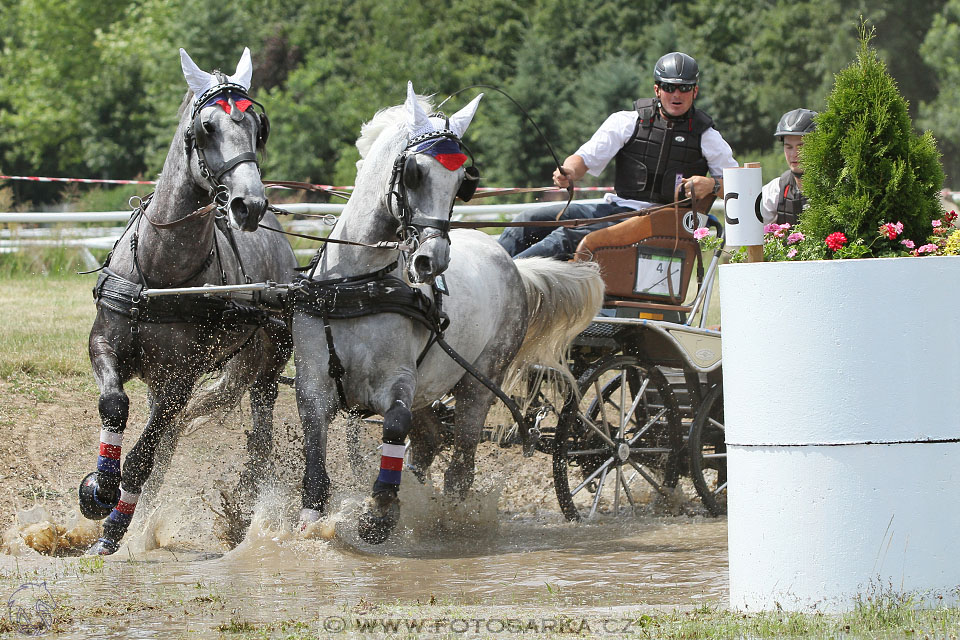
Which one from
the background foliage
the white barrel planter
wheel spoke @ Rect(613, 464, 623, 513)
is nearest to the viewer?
the white barrel planter

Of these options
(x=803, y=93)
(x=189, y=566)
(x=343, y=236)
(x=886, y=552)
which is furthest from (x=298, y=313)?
(x=803, y=93)

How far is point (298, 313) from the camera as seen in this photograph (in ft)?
18.8

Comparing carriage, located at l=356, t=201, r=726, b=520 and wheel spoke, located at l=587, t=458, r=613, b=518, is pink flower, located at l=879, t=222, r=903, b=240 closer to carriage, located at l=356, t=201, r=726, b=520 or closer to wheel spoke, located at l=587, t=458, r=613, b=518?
carriage, located at l=356, t=201, r=726, b=520

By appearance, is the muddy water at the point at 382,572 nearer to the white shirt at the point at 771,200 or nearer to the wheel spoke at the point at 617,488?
the wheel spoke at the point at 617,488

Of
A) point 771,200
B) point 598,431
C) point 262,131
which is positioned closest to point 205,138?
point 262,131

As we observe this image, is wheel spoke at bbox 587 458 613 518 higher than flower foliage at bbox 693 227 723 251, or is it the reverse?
flower foliage at bbox 693 227 723 251

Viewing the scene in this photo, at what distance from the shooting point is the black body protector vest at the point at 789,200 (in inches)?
295

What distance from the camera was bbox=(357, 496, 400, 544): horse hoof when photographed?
564cm

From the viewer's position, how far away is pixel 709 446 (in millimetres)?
7852

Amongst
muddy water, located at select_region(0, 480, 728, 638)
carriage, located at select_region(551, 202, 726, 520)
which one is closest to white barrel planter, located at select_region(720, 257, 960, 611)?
muddy water, located at select_region(0, 480, 728, 638)

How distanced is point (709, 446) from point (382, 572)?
3.04m

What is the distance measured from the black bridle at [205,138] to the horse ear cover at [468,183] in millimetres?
928

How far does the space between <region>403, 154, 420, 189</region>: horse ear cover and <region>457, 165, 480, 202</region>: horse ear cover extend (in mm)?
327

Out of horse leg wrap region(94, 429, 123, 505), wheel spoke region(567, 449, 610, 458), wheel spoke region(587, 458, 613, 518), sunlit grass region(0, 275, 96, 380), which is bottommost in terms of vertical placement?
wheel spoke region(587, 458, 613, 518)
